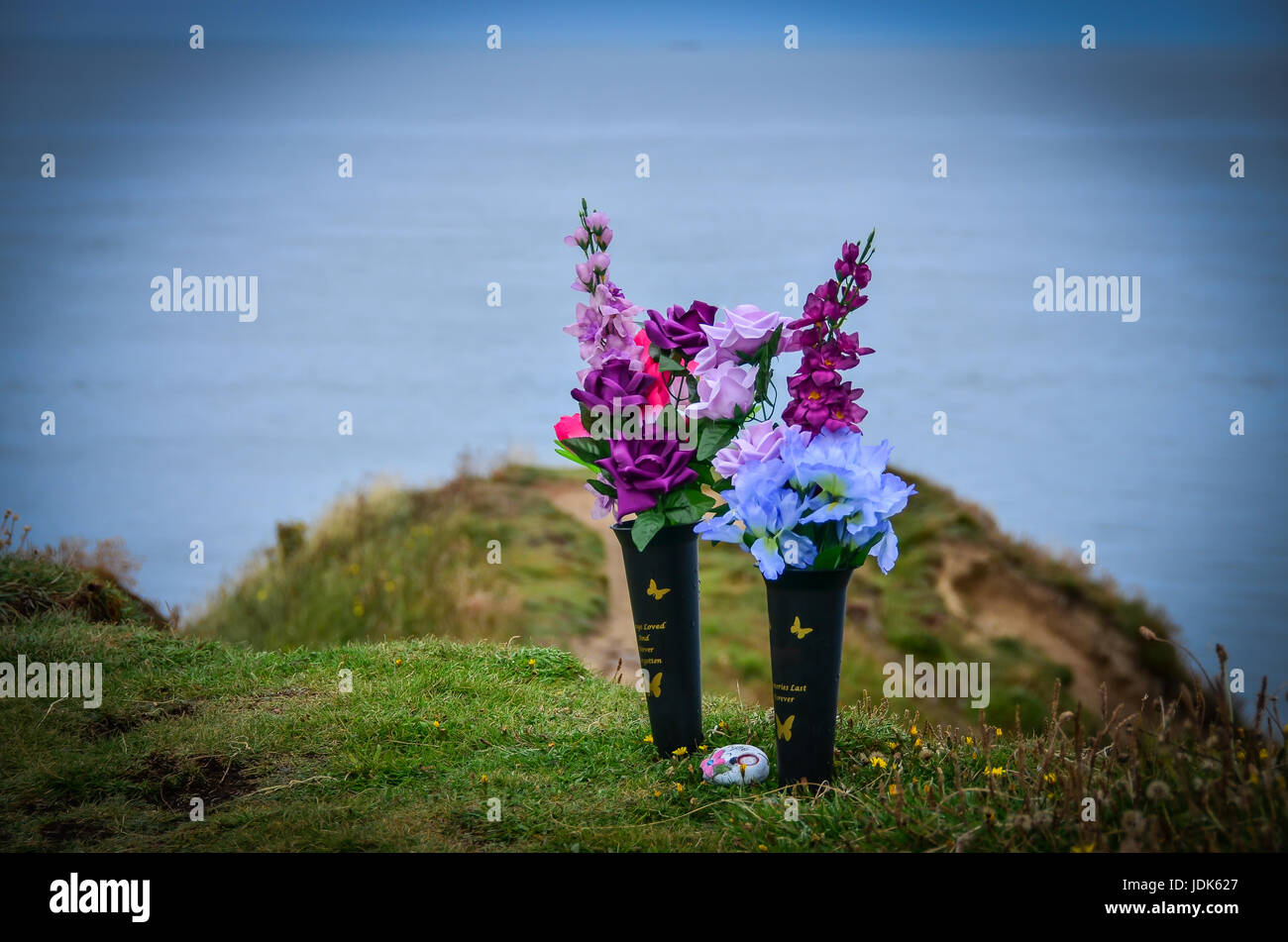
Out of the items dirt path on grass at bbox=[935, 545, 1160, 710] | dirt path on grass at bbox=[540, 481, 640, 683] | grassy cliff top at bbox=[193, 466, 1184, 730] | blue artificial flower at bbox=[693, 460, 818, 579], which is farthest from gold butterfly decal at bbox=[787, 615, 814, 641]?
dirt path on grass at bbox=[935, 545, 1160, 710]

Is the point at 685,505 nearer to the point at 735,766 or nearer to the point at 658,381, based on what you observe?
the point at 658,381

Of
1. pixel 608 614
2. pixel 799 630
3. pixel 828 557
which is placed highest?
pixel 828 557

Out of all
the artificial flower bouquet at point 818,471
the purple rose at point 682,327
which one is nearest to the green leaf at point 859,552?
the artificial flower bouquet at point 818,471

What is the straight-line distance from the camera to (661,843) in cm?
353

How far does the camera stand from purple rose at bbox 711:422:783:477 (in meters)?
3.72

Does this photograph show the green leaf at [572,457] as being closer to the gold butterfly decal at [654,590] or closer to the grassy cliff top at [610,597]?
the gold butterfly decal at [654,590]

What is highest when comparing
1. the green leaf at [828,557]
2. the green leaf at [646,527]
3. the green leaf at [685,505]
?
the green leaf at [685,505]

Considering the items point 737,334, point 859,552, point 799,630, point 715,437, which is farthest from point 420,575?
point 859,552

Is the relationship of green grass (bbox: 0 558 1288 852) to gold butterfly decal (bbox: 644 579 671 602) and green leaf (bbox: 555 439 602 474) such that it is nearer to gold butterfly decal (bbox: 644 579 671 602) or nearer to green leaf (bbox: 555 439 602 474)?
gold butterfly decal (bbox: 644 579 671 602)

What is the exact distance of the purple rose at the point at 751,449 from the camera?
146 inches

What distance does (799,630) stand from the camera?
3.63 meters

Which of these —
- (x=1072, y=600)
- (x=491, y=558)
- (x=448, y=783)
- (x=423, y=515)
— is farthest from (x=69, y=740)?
(x=1072, y=600)

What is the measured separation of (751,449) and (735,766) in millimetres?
1220
